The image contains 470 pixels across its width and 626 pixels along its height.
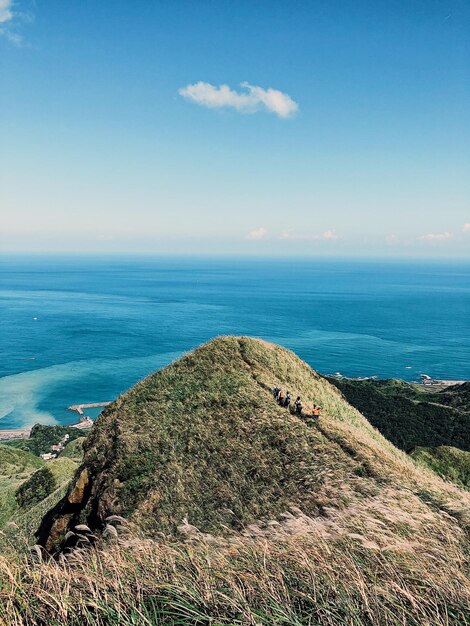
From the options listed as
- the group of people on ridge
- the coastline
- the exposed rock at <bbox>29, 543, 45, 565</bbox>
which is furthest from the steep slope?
the coastline

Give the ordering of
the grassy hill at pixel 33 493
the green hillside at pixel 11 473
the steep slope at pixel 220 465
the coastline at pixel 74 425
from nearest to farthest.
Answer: the steep slope at pixel 220 465
the grassy hill at pixel 33 493
the green hillside at pixel 11 473
the coastline at pixel 74 425

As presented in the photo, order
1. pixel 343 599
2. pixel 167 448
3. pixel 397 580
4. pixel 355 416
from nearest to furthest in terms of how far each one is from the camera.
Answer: pixel 343 599, pixel 397 580, pixel 167 448, pixel 355 416

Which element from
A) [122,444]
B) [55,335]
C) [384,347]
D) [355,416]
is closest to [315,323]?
[384,347]

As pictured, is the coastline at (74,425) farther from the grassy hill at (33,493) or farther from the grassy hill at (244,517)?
the grassy hill at (244,517)

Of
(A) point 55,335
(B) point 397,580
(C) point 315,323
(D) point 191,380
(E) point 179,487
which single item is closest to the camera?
(B) point 397,580

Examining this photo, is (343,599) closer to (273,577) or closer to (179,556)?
(273,577)

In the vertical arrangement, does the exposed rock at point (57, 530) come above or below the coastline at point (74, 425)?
above

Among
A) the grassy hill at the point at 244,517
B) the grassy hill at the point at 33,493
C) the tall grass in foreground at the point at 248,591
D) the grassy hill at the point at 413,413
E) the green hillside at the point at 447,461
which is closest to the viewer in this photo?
the tall grass in foreground at the point at 248,591

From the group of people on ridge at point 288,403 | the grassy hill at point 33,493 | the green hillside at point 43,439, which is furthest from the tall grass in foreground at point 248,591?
the green hillside at point 43,439
